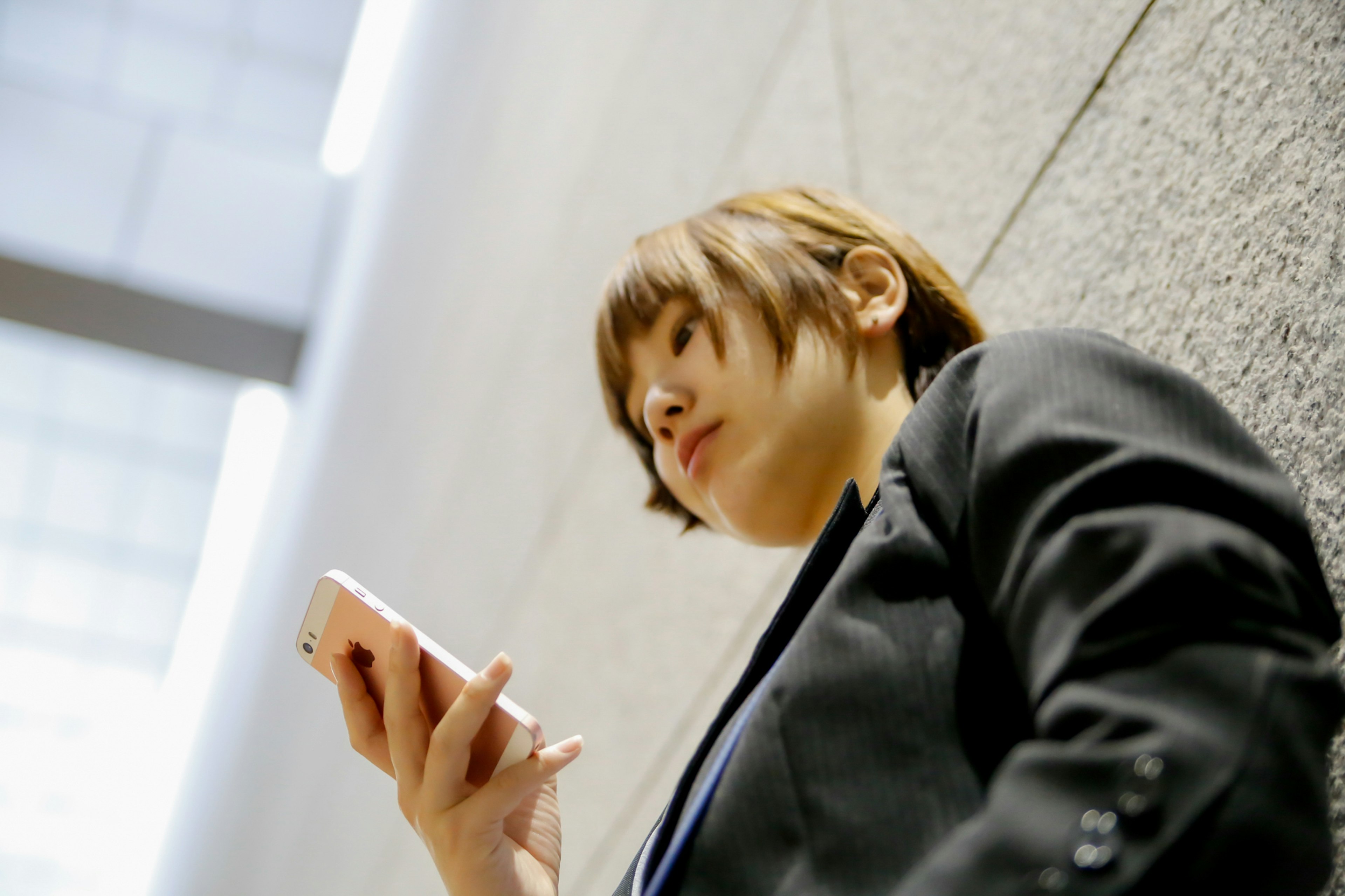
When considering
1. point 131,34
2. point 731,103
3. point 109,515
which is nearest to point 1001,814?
point 731,103

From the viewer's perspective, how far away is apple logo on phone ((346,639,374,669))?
0.96 m

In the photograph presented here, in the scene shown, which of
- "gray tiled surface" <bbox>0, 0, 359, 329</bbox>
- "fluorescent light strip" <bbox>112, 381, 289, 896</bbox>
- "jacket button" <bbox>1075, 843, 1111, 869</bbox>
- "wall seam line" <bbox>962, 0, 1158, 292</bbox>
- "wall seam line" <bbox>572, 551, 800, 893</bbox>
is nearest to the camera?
"jacket button" <bbox>1075, 843, 1111, 869</bbox>

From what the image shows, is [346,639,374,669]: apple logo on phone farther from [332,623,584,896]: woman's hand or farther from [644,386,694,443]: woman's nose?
[644,386,694,443]: woman's nose

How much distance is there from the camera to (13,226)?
489cm

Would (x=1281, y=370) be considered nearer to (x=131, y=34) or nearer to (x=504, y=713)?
(x=504, y=713)

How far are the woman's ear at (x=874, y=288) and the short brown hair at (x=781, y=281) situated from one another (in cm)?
1

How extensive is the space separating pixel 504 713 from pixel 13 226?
16.6ft

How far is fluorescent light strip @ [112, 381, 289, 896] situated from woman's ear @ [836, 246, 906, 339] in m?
4.94

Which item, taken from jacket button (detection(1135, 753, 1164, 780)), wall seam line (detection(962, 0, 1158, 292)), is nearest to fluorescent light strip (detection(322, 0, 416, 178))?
wall seam line (detection(962, 0, 1158, 292))

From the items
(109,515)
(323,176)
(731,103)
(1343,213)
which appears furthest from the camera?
(109,515)

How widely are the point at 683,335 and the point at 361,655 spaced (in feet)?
1.40

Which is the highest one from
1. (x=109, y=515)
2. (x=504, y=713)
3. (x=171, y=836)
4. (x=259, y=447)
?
(x=504, y=713)

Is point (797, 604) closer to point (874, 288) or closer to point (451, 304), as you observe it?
point (874, 288)

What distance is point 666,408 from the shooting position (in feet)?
3.47
